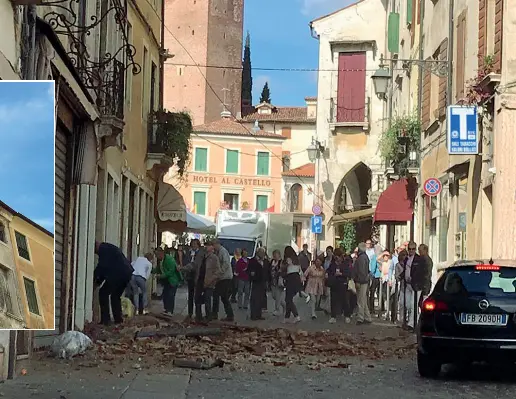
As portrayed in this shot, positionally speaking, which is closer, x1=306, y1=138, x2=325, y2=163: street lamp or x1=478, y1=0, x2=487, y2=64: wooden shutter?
x1=478, y1=0, x2=487, y2=64: wooden shutter

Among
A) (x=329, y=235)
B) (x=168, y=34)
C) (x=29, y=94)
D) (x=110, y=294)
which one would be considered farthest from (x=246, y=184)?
(x=29, y=94)

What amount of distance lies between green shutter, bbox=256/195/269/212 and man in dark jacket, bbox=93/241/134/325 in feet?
222

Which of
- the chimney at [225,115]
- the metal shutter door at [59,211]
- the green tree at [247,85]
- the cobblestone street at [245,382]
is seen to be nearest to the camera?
the cobblestone street at [245,382]

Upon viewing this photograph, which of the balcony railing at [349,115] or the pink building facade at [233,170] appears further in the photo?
the pink building facade at [233,170]

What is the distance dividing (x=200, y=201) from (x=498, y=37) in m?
66.2

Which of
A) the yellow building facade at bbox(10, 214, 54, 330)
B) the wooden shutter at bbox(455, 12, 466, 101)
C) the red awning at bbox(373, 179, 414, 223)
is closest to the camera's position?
the yellow building facade at bbox(10, 214, 54, 330)

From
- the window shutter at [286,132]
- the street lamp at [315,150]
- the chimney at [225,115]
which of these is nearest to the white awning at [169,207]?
the street lamp at [315,150]

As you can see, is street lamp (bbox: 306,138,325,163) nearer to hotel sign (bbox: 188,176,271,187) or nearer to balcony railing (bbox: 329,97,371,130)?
balcony railing (bbox: 329,97,371,130)

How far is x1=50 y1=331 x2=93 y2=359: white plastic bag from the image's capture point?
41.8 ft

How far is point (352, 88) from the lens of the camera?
50.7m

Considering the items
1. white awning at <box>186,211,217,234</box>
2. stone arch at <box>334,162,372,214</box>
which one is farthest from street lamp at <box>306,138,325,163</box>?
white awning at <box>186,211,217,234</box>

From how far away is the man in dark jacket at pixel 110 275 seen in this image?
58.9 feet

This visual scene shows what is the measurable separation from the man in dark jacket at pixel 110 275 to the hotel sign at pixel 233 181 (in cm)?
6613

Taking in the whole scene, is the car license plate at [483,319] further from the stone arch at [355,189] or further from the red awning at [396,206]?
the stone arch at [355,189]
